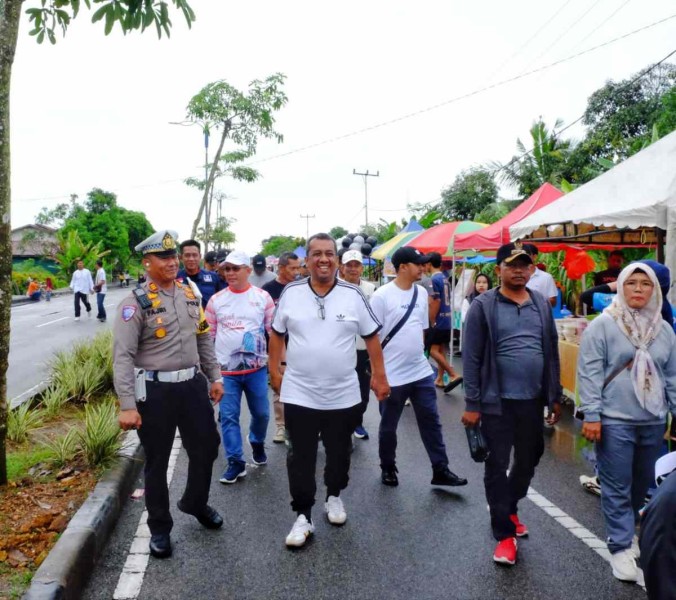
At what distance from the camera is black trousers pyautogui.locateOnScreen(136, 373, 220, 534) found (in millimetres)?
3902

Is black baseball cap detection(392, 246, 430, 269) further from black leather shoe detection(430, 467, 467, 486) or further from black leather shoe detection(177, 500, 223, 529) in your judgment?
black leather shoe detection(177, 500, 223, 529)

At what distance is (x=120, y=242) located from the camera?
56.0 metres

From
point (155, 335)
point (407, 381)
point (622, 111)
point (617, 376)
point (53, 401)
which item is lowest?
point (53, 401)

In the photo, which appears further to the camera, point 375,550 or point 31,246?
point 31,246

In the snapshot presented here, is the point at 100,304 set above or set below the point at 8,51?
below

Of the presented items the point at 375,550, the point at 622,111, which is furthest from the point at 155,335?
the point at 622,111

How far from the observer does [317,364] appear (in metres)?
3.94

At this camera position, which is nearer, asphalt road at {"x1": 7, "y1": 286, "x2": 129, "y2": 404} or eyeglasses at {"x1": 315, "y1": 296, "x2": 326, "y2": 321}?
eyeglasses at {"x1": 315, "y1": 296, "x2": 326, "y2": 321}

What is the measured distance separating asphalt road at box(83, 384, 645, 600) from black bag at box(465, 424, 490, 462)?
60cm

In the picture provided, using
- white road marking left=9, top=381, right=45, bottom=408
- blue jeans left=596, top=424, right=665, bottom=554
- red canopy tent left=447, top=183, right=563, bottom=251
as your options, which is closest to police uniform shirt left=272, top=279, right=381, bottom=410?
blue jeans left=596, top=424, right=665, bottom=554

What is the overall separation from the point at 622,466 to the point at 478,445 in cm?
83

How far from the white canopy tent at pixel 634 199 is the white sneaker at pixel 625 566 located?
3.08 meters

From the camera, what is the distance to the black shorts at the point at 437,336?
28.9 ft

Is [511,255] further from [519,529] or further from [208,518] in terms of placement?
[208,518]
